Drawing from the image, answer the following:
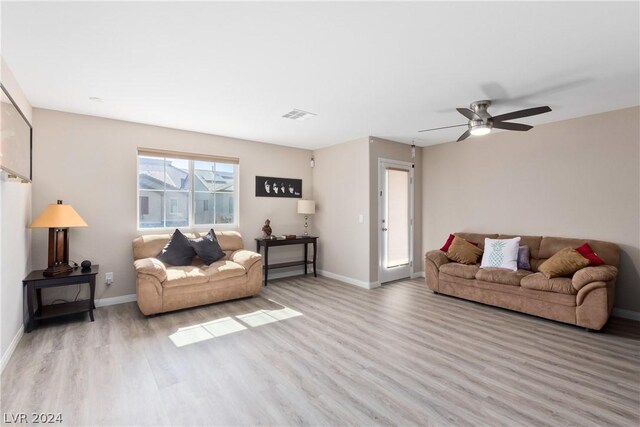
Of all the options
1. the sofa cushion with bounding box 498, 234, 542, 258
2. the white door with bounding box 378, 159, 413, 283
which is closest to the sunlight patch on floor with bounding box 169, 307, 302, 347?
the white door with bounding box 378, 159, 413, 283

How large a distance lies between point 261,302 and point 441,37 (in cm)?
370

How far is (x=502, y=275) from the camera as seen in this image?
398 centimetres

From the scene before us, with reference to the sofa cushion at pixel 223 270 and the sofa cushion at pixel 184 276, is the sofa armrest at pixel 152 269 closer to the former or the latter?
the sofa cushion at pixel 184 276

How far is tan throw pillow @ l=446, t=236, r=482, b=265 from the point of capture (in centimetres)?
462

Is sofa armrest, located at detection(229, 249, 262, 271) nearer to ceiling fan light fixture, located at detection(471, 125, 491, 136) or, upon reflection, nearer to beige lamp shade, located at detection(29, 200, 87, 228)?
beige lamp shade, located at detection(29, 200, 87, 228)

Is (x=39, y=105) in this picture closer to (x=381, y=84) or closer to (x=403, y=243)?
(x=381, y=84)

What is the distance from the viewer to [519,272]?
397 cm

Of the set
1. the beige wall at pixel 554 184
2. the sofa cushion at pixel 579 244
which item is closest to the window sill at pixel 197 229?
the beige wall at pixel 554 184

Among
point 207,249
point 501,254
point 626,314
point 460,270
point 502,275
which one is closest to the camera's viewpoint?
point 626,314

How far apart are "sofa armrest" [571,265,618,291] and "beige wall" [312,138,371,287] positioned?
2.68m

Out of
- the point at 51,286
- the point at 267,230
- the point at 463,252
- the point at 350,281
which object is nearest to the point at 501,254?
the point at 463,252

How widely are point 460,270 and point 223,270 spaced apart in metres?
3.28

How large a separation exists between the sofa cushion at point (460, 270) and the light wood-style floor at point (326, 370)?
21.0 inches

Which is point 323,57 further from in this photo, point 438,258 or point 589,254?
point 589,254
